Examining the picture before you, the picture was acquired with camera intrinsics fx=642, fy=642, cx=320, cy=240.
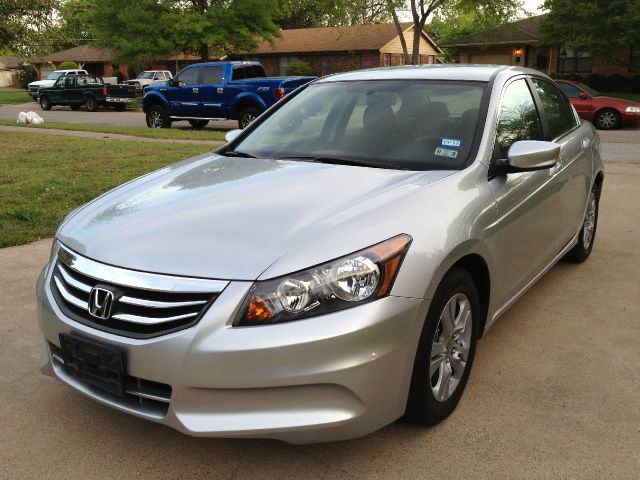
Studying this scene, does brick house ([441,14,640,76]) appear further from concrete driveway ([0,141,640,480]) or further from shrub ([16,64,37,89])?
shrub ([16,64,37,89])

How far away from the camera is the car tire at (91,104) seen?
97.1 ft

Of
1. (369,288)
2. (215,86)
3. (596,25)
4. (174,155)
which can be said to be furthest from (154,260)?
(596,25)

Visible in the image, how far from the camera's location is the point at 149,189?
3398 mm

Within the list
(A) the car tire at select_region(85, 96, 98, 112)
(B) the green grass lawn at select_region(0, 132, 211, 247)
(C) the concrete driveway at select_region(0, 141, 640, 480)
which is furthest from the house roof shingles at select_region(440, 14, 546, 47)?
(C) the concrete driveway at select_region(0, 141, 640, 480)

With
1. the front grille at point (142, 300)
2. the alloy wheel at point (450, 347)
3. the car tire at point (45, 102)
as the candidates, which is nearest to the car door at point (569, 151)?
the alloy wheel at point (450, 347)

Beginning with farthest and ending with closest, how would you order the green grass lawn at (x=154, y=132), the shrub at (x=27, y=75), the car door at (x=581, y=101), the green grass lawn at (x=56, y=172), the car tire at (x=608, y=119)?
1. the shrub at (x=27, y=75)
2. the car door at (x=581, y=101)
3. the car tire at (x=608, y=119)
4. the green grass lawn at (x=154, y=132)
5. the green grass lawn at (x=56, y=172)

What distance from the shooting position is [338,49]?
4325 cm

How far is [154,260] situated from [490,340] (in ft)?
7.48

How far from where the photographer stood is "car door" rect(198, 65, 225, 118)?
1809cm

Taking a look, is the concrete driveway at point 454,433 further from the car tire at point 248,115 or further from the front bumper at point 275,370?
the car tire at point 248,115

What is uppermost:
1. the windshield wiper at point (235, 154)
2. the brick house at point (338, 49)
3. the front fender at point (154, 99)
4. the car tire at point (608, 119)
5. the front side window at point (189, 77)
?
the brick house at point (338, 49)

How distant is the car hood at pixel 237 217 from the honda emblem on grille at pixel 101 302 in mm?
127

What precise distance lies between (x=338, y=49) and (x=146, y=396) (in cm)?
4299

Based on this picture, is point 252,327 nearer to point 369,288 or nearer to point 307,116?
point 369,288
